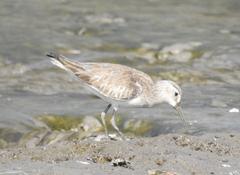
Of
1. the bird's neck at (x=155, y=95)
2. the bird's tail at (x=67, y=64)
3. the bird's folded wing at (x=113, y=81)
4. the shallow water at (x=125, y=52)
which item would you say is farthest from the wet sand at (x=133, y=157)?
the shallow water at (x=125, y=52)

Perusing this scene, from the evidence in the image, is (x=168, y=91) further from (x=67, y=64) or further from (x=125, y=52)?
(x=125, y=52)

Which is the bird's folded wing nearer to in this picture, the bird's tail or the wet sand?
the bird's tail

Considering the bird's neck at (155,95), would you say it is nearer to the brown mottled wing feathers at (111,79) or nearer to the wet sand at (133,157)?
the brown mottled wing feathers at (111,79)

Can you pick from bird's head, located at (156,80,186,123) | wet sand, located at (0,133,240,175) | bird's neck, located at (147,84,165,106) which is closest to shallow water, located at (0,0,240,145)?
bird's head, located at (156,80,186,123)

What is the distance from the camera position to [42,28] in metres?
20.7

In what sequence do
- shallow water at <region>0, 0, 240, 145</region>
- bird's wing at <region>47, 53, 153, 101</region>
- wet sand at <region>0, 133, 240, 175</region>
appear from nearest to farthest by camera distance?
wet sand at <region>0, 133, 240, 175</region>
bird's wing at <region>47, 53, 153, 101</region>
shallow water at <region>0, 0, 240, 145</region>

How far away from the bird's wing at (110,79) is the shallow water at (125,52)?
2.22 feet

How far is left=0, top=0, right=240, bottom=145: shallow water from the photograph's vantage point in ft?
46.5

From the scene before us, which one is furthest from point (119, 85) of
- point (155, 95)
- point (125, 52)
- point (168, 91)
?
point (125, 52)

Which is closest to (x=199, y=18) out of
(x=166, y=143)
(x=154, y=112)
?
(x=154, y=112)

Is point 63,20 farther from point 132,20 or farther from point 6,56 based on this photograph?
point 6,56

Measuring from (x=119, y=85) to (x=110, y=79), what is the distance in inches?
7.2

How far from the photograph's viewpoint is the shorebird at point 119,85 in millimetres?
12305

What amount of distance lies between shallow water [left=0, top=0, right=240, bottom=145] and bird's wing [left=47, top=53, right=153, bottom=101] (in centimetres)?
68
